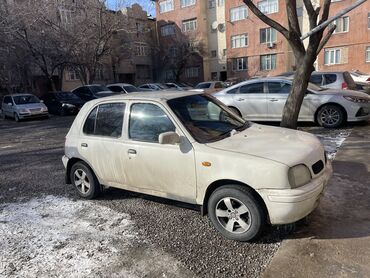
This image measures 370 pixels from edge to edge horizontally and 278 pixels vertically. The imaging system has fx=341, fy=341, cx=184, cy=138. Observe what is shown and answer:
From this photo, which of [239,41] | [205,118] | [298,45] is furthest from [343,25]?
[205,118]

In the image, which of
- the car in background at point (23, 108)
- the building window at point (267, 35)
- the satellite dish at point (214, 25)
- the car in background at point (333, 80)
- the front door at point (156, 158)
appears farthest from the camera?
the satellite dish at point (214, 25)

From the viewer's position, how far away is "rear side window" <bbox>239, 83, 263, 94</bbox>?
10.5 metres

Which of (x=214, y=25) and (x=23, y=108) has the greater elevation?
(x=214, y=25)

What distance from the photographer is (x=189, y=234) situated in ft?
13.2

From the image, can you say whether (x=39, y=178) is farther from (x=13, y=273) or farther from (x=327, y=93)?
(x=327, y=93)

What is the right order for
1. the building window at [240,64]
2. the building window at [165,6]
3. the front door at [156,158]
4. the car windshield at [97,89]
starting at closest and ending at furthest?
the front door at [156,158] → the car windshield at [97,89] → the building window at [240,64] → the building window at [165,6]

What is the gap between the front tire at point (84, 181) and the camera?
17.0 ft

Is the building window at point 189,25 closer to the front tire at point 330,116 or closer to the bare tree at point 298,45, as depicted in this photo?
the front tire at point 330,116

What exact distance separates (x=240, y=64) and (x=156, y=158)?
3827cm

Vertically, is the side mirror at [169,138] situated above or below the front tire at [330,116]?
above

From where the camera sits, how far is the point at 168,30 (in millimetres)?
45938

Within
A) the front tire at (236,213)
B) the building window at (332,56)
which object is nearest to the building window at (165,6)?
the building window at (332,56)

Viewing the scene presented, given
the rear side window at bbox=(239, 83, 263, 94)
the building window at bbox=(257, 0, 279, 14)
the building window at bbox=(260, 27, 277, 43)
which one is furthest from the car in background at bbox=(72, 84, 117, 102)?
the building window at bbox=(257, 0, 279, 14)

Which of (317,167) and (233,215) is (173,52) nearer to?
(317,167)
